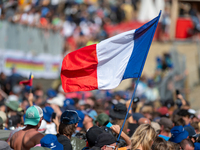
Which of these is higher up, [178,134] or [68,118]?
[68,118]

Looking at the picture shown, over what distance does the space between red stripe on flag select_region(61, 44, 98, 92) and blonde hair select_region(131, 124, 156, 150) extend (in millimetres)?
1402

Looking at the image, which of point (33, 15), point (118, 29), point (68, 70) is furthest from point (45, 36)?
point (68, 70)

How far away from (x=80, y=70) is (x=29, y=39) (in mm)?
9540

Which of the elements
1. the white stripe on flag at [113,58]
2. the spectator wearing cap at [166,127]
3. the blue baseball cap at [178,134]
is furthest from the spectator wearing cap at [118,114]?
the blue baseball cap at [178,134]

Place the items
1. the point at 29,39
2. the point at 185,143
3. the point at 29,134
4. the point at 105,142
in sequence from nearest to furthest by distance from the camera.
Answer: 1. the point at 105,142
2. the point at 29,134
3. the point at 185,143
4. the point at 29,39

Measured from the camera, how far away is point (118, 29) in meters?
22.3

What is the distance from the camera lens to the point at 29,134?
4617 millimetres

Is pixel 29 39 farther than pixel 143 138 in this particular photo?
Yes

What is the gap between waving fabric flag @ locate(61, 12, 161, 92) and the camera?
Result: 18.0ft

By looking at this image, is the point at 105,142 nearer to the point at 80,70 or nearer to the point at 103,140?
the point at 103,140

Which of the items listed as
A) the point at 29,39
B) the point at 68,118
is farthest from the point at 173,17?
the point at 68,118

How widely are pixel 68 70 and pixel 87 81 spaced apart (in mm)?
377

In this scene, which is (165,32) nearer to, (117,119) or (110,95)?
(110,95)

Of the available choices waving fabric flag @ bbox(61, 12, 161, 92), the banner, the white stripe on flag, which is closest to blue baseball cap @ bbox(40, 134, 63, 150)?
waving fabric flag @ bbox(61, 12, 161, 92)
